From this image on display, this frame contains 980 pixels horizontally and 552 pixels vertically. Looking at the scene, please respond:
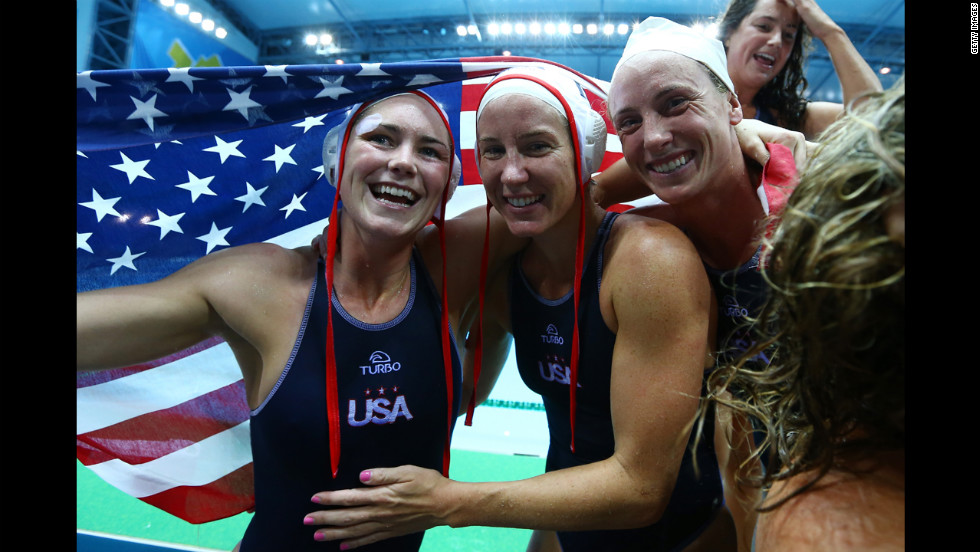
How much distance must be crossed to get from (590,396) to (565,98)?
40.9 inches

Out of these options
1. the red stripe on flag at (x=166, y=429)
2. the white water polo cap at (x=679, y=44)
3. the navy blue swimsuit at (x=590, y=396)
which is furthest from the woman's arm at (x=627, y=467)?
the red stripe on flag at (x=166, y=429)

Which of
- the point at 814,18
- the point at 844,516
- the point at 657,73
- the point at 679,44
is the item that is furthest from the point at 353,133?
the point at 814,18

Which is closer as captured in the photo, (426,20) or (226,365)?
(226,365)

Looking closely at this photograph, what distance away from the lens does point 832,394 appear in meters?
0.92

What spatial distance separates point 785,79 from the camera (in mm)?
2814

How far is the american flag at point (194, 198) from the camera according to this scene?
203 cm

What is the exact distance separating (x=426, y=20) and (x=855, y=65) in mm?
12989

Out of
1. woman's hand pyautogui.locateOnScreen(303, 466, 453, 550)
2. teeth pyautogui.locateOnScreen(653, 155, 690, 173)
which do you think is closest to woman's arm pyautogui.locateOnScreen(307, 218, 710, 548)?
woman's hand pyautogui.locateOnScreen(303, 466, 453, 550)

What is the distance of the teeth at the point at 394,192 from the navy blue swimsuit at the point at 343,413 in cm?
39

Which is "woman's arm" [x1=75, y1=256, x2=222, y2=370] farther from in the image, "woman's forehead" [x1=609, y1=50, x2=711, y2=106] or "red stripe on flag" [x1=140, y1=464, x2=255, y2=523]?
"woman's forehead" [x1=609, y1=50, x2=711, y2=106]

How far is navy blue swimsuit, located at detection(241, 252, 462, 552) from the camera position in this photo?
181cm

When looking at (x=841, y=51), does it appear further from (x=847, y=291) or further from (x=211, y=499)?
(x=211, y=499)
